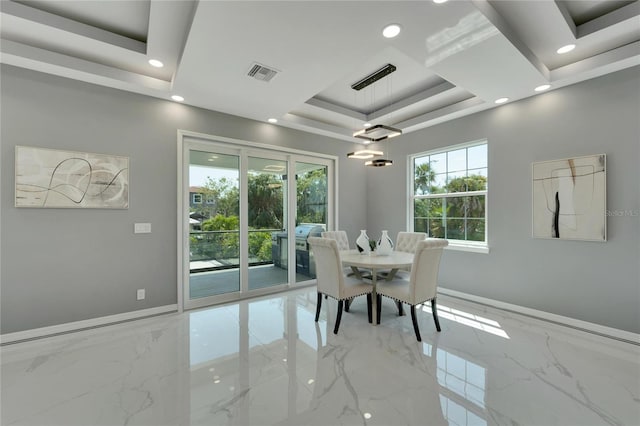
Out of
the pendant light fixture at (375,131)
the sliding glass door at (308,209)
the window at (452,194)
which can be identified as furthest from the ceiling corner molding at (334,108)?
the window at (452,194)

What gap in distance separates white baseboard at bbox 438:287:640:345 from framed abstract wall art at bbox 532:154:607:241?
92cm

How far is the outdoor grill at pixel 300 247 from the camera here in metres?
4.46

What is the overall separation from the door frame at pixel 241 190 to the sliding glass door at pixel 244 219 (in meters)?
0.01

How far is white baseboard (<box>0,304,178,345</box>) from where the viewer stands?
2.64 m

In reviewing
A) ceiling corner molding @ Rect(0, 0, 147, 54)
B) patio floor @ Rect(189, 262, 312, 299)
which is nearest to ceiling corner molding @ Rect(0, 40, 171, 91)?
ceiling corner molding @ Rect(0, 0, 147, 54)

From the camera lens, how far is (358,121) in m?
4.54

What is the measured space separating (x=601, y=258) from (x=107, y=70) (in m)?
5.65

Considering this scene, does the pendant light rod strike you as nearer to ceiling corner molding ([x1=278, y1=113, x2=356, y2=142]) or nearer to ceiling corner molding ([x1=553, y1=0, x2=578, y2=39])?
ceiling corner molding ([x1=278, y1=113, x2=356, y2=142])

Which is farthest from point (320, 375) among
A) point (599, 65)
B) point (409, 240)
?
point (599, 65)

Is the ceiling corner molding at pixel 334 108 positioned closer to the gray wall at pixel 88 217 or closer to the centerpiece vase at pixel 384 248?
the gray wall at pixel 88 217

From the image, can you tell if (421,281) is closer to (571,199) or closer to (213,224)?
(571,199)

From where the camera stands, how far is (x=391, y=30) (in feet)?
6.86

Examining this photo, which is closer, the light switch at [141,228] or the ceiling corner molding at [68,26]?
the ceiling corner molding at [68,26]

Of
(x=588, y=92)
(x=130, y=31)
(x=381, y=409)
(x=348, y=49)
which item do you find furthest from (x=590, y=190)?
(x=130, y=31)
